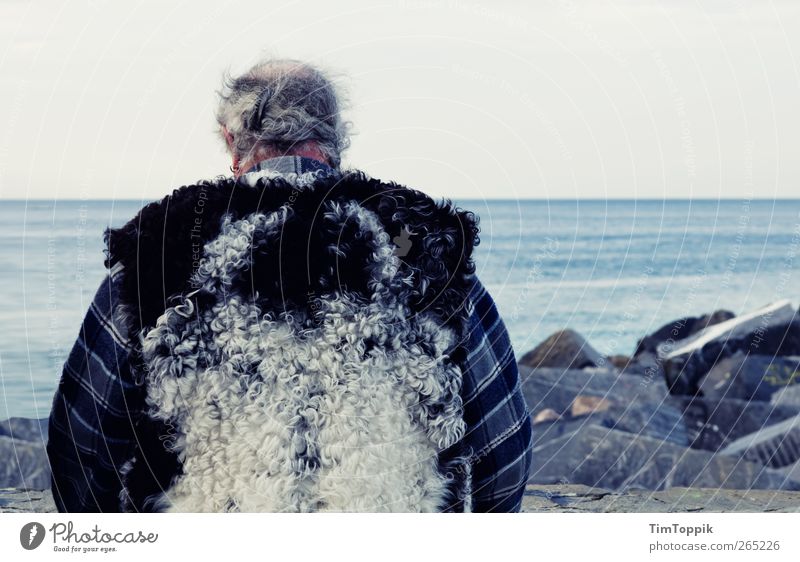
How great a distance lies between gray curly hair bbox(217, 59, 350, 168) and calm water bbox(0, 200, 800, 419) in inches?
154

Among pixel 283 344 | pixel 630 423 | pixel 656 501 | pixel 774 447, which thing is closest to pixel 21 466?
pixel 656 501

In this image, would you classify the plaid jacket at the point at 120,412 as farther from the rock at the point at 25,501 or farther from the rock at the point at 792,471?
the rock at the point at 792,471

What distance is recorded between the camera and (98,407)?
6.46 ft

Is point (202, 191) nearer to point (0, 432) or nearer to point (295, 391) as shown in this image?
point (295, 391)

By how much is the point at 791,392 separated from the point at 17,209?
17626mm

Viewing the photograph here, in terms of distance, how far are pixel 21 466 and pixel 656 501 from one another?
2.84 metres

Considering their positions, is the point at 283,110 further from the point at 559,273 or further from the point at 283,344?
the point at 559,273

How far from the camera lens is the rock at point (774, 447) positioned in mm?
5738

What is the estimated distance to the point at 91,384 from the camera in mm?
1977

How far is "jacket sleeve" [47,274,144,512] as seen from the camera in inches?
76.6

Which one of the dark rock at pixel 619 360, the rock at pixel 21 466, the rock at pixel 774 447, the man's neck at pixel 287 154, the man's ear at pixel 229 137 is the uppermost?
the man's ear at pixel 229 137

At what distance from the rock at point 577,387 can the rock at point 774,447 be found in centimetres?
143

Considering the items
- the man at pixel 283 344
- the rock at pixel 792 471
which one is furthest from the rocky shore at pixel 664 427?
the man at pixel 283 344

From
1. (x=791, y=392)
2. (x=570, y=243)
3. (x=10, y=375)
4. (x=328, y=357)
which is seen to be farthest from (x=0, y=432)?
(x=570, y=243)
